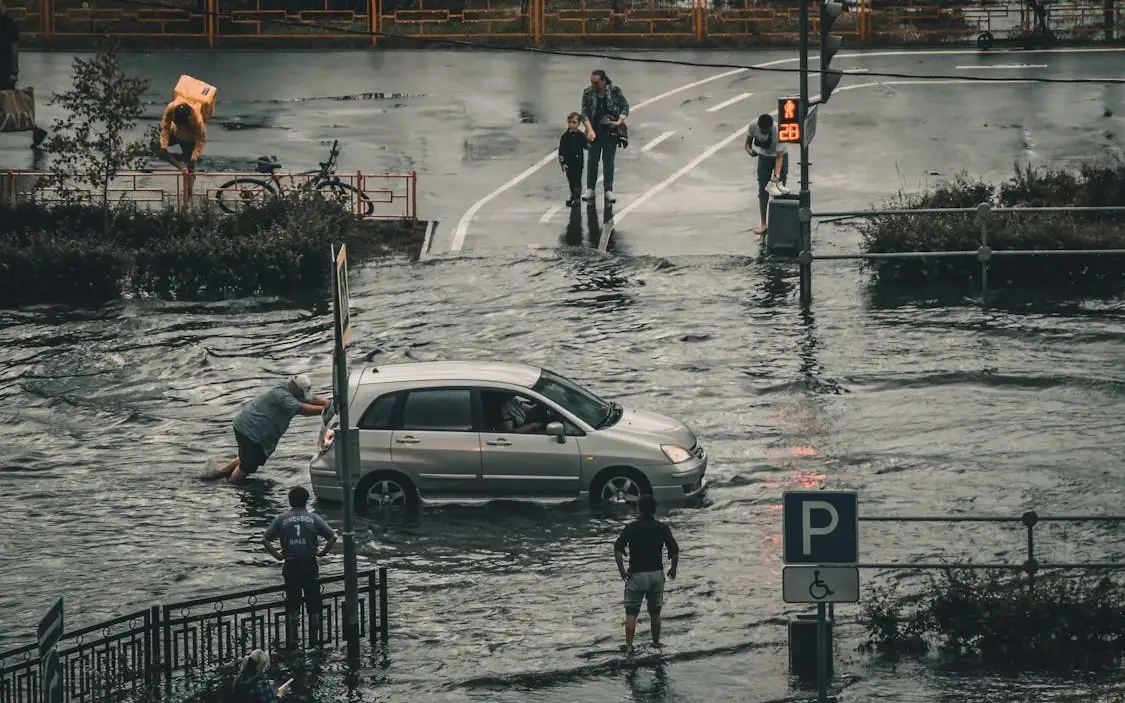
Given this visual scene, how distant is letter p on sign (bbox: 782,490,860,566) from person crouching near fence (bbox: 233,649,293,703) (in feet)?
12.7

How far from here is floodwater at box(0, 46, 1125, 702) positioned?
Answer: 17.6 meters

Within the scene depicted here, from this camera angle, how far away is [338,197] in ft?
105

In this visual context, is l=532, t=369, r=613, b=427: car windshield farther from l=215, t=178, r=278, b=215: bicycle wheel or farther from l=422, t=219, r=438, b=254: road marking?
l=215, t=178, r=278, b=215: bicycle wheel

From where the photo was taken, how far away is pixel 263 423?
72.8ft

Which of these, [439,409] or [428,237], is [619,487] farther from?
[428,237]

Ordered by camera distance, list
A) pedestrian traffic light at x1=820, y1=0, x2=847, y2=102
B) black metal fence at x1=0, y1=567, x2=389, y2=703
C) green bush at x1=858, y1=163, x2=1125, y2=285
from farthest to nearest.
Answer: green bush at x1=858, y1=163, x2=1125, y2=285
pedestrian traffic light at x1=820, y1=0, x2=847, y2=102
black metal fence at x1=0, y1=567, x2=389, y2=703

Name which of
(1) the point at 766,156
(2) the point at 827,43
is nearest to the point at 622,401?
(2) the point at 827,43

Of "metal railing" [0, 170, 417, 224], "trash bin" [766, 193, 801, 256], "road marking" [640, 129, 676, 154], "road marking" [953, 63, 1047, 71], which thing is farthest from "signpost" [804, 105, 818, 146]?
"road marking" [953, 63, 1047, 71]

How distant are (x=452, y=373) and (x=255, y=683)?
22.5 feet

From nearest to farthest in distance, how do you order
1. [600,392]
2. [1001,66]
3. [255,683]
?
1. [255,683]
2. [600,392]
3. [1001,66]

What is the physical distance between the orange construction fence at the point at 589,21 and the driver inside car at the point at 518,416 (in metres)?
23.7

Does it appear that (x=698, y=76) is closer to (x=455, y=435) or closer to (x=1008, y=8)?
(x=1008, y=8)

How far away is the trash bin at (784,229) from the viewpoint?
29109 mm

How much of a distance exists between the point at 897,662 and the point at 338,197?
675 inches
